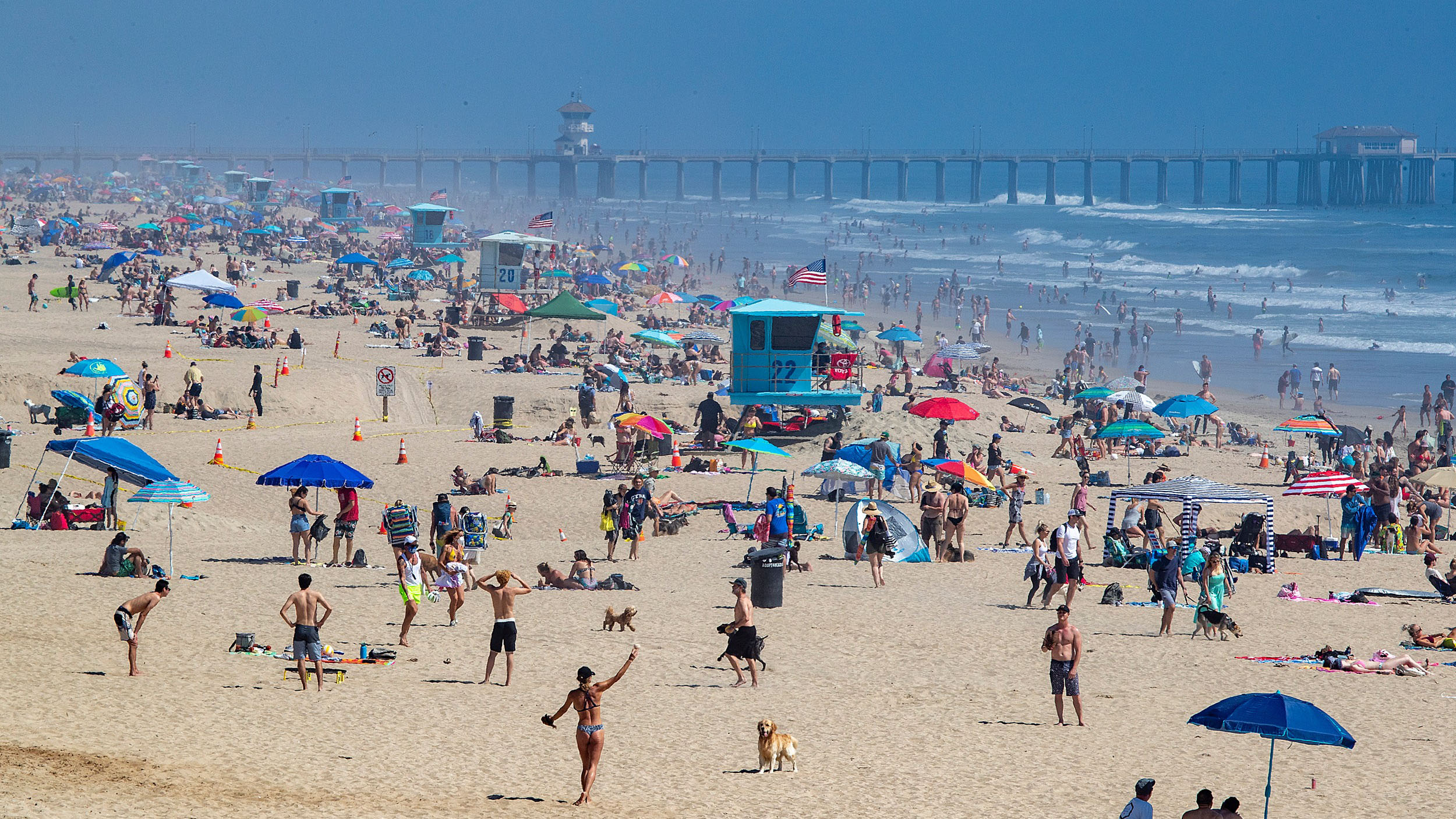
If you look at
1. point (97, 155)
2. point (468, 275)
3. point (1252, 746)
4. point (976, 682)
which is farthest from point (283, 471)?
point (97, 155)

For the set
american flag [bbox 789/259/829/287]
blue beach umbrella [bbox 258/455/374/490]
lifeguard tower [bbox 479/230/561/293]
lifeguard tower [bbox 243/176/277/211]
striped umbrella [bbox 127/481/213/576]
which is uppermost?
lifeguard tower [bbox 243/176/277/211]

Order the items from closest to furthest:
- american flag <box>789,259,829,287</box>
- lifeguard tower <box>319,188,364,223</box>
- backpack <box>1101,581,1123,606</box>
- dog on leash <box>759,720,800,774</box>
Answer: dog on leash <box>759,720,800,774</box>, backpack <box>1101,581,1123,606</box>, american flag <box>789,259,829,287</box>, lifeguard tower <box>319,188,364,223</box>

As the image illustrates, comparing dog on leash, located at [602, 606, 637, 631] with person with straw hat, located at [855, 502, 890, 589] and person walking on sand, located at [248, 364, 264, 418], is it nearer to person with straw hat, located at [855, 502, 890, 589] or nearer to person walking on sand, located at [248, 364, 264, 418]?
person with straw hat, located at [855, 502, 890, 589]

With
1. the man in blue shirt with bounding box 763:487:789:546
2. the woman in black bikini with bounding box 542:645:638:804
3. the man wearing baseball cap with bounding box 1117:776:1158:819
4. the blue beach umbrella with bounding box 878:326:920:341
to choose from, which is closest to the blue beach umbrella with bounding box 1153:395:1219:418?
the blue beach umbrella with bounding box 878:326:920:341

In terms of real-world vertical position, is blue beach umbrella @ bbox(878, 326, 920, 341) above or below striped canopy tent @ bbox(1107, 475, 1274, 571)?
above

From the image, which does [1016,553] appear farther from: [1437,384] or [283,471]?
[1437,384]

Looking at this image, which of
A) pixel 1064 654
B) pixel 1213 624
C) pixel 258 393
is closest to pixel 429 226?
pixel 258 393

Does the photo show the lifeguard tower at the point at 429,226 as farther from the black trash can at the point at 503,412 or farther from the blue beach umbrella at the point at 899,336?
the black trash can at the point at 503,412

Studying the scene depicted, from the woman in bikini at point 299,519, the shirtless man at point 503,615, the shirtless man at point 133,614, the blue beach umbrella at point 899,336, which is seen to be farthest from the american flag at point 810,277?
the shirtless man at point 133,614
